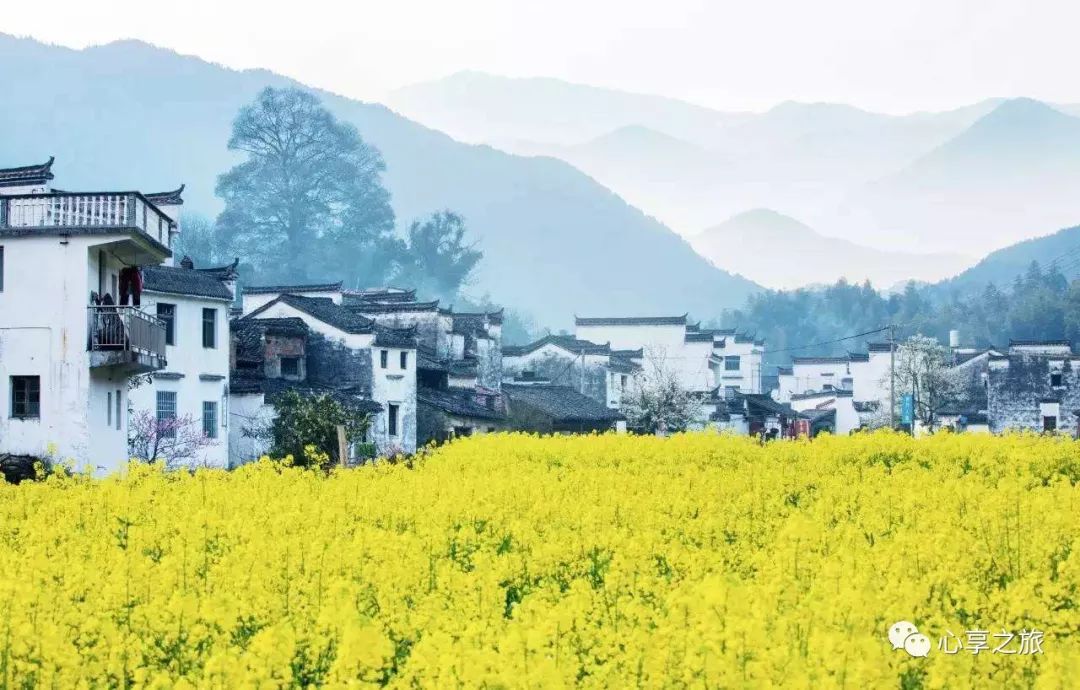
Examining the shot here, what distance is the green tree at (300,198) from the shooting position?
11669cm

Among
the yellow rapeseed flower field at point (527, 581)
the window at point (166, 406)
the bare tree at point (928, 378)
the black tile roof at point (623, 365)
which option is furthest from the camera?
the bare tree at point (928, 378)

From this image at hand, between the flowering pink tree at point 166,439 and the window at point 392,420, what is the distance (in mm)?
9971

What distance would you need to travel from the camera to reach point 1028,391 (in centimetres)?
6688

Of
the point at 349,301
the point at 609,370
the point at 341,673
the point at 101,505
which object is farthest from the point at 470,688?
the point at 609,370

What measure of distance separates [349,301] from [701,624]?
60595 mm

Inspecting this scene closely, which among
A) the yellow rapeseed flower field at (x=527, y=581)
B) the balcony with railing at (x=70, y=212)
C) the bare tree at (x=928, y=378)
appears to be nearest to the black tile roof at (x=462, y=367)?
the bare tree at (x=928, y=378)

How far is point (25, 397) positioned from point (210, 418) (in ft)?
42.5

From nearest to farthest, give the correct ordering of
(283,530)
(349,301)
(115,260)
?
(283,530), (115,260), (349,301)

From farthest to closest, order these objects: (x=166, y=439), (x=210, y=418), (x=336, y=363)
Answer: (x=336, y=363), (x=210, y=418), (x=166, y=439)

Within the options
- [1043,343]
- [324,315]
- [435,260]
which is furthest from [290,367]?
[435,260]

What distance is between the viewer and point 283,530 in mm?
15492

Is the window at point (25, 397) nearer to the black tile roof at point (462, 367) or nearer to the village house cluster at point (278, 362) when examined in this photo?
the village house cluster at point (278, 362)

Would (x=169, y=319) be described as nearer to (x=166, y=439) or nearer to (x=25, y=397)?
(x=166, y=439)

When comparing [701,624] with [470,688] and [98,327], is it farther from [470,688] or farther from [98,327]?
[98,327]
